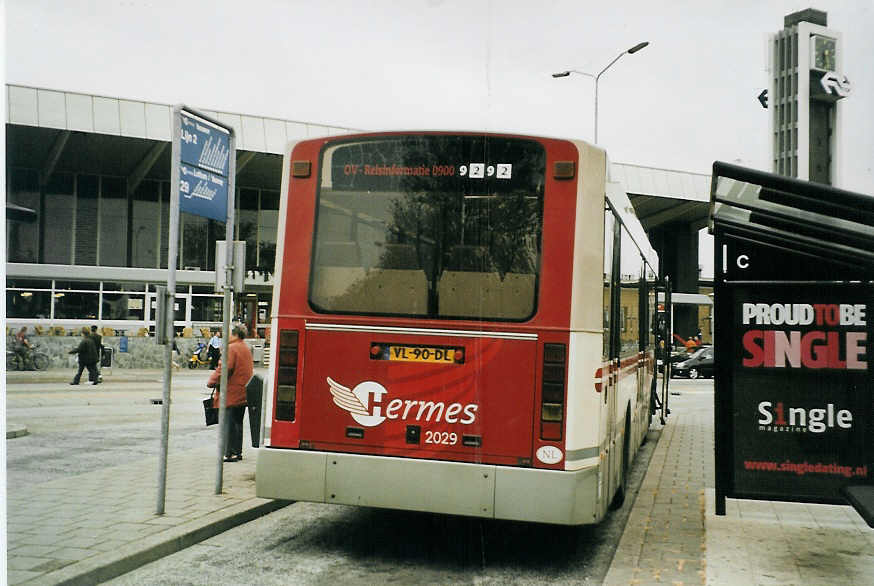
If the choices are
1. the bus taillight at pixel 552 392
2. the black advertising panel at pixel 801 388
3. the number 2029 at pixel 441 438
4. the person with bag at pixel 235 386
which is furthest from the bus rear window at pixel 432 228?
the person with bag at pixel 235 386

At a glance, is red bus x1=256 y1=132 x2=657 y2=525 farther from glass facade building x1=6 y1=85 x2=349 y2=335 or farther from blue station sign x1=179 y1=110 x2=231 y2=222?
blue station sign x1=179 y1=110 x2=231 y2=222

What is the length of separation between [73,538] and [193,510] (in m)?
1.19

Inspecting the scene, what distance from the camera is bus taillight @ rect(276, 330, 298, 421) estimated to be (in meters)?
6.02

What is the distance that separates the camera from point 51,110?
757cm

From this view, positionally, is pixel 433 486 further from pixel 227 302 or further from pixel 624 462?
pixel 227 302

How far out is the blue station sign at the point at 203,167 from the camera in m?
7.14

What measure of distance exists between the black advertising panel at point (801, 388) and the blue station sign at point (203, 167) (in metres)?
4.44

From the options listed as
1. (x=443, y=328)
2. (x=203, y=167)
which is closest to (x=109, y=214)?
(x=203, y=167)

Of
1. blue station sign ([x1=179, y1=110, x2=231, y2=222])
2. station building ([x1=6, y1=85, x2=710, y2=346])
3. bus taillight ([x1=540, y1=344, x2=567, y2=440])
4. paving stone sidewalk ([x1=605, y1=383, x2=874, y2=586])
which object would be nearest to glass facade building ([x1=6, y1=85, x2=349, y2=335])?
station building ([x1=6, y1=85, x2=710, y2=346])

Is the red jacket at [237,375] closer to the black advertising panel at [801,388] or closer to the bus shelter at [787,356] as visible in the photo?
the bus shelter at [787,356]

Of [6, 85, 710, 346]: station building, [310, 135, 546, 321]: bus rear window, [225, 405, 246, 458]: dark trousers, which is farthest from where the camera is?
[225, 405, 246, 458]: dark trousers

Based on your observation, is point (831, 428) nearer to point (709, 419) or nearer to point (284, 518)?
point (284, 518)

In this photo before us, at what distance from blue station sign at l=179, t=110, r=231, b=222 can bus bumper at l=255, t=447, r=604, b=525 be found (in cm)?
244

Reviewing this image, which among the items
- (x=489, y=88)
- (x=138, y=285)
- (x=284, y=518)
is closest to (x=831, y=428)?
(x=489, y=88)
